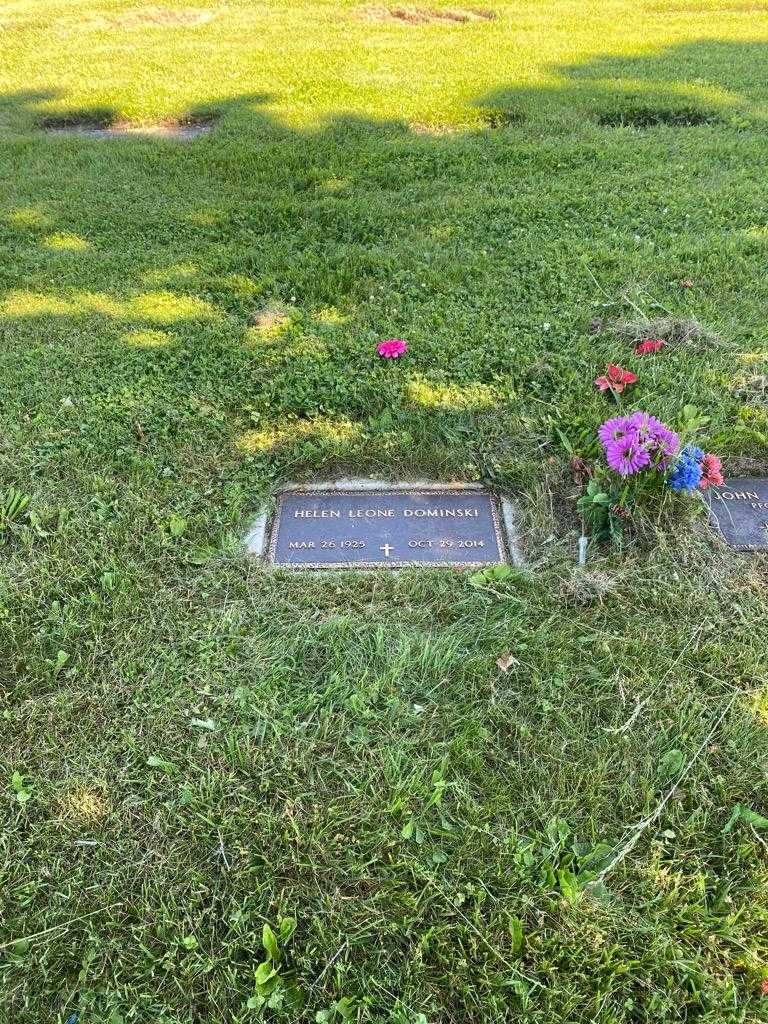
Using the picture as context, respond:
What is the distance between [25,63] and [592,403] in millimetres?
9254

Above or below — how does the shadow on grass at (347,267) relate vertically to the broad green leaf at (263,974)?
above

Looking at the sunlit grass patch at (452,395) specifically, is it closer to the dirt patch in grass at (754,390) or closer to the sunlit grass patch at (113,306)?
the dirt patch in grass at (754,390)

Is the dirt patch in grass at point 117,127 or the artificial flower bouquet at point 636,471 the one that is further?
the dirt patch in grass at point 117,127

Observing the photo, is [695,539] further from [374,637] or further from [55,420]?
[55,420]

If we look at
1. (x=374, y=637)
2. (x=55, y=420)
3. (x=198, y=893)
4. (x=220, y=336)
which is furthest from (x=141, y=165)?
(x=198, y=893)

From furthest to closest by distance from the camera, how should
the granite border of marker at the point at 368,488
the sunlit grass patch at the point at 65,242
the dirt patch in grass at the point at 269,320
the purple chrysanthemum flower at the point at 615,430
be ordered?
the sunlit grass patch at the point at 65,242 → the dirt patch in grass at the point at 269,320 → the granite border of marker at the point at 368,488 → the purple chrysanthemum flower at the point at 615,430

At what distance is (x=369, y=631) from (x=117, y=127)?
671 centimetres

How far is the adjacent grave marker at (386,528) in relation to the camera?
8.68 feet

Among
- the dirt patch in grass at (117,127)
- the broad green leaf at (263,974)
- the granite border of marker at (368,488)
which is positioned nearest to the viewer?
the broad green leaf at (263,974)

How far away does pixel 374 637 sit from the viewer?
237 cm

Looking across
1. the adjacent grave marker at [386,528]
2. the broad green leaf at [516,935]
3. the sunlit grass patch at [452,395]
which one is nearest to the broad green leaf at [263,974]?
the broad green leaf at [516,935]

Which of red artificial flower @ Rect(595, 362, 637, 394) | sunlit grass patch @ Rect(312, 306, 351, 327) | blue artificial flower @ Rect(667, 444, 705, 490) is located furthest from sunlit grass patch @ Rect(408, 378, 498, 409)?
blue artificial flower @ Rect(667, 444, 705, 490)

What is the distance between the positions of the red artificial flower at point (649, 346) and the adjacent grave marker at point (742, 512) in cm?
87

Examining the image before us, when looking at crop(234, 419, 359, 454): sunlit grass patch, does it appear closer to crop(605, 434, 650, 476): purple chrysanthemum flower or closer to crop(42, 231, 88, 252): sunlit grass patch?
crop(605, 434, 650, 476): purple chrysanthemum flower
